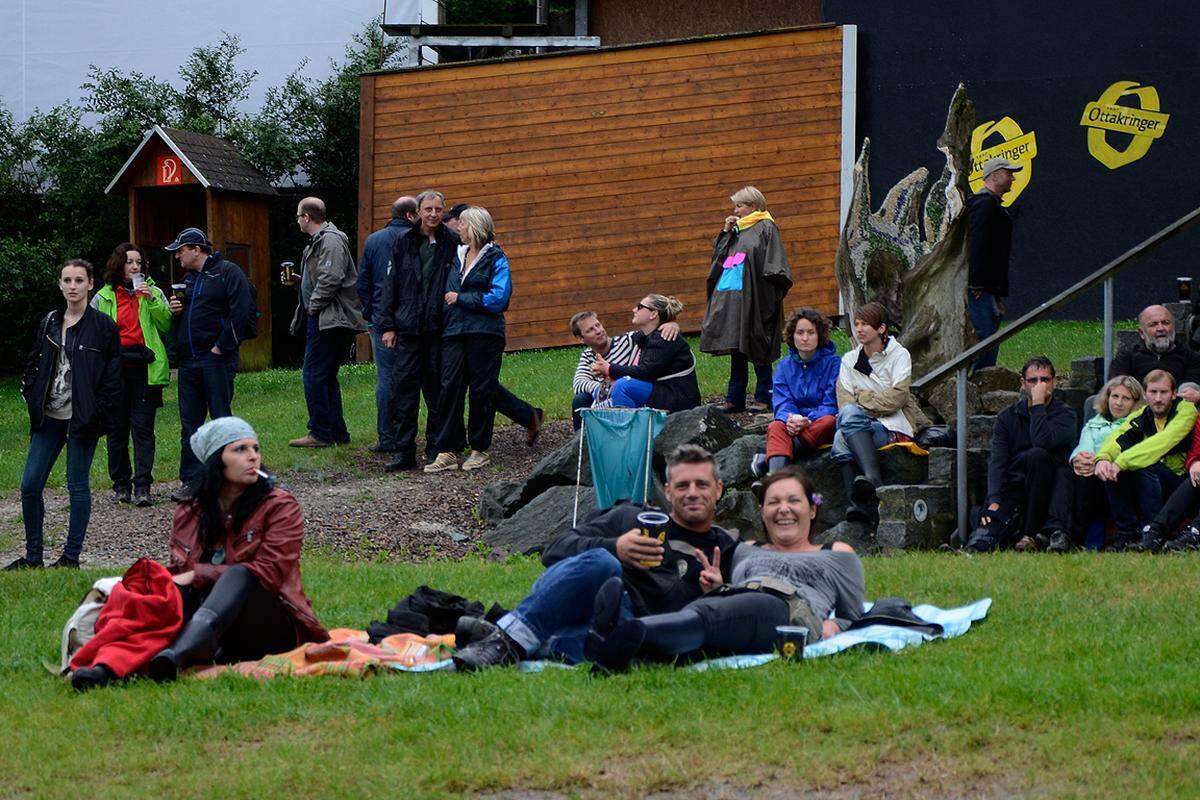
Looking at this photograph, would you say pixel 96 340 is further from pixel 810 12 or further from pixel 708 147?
pixel 810 12

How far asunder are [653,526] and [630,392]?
556 centimetres

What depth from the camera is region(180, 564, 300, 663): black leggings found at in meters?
6.74

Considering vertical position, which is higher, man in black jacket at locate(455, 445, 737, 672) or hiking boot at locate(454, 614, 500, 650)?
man in black jacket at locate(455, 445, 737, 672)

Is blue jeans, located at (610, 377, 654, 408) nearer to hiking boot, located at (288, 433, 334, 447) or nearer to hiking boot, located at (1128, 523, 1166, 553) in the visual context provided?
hiking boot, located at (288, 433, 334, 447)

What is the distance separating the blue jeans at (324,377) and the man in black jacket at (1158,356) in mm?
6647

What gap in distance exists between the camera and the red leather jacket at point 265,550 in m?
6.85

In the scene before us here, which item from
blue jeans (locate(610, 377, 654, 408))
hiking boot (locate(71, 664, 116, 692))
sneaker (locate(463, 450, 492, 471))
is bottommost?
hiking boot (locate(71, 664, 116, 692))

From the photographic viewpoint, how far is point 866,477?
35.1ft

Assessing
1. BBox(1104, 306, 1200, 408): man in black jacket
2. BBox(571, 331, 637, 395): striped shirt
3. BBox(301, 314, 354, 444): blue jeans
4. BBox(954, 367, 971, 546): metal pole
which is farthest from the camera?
BBox(301, 314, 354, 444): blue jeans

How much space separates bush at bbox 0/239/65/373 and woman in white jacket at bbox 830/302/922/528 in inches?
653

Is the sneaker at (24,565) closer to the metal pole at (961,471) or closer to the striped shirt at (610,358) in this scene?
the striped shirt at (610,358)

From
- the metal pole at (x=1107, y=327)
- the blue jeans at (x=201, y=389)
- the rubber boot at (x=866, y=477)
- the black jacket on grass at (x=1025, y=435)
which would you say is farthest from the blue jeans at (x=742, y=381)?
the blue jeans at (x=201, y=389)

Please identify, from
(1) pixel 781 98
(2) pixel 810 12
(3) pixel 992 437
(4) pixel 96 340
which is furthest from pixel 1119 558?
(2) pixel 810 12

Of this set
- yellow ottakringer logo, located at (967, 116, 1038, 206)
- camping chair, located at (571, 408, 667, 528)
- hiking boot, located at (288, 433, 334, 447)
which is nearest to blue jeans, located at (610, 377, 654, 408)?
camping chair, located at (571, 408, 667, 528)
